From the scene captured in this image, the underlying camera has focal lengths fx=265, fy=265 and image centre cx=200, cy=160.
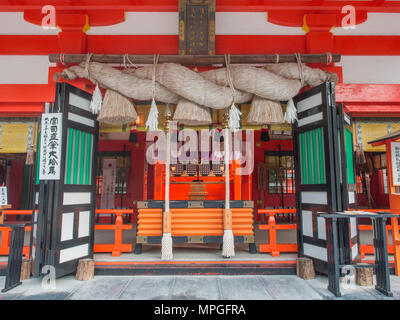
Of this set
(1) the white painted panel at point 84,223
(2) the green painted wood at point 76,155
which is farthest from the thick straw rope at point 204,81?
(1) the white painted panel at point 84,223

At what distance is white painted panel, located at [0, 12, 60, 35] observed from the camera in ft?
12.5

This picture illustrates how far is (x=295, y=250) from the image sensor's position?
399 centimetres

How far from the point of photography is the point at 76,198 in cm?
344

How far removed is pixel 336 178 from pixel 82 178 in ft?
10.6

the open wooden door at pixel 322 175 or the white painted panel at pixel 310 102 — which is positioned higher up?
the white painted panel at pixel 310 102

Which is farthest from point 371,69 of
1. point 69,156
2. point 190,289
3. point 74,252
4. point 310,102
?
point 74,252

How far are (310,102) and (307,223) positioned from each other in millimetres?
1618

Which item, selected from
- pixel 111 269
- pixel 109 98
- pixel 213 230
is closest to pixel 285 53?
pixel 109 98

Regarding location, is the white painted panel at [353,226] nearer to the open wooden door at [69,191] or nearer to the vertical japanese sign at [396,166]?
the vertical japanese sign at [396,166]

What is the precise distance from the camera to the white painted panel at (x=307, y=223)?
11.5 feet

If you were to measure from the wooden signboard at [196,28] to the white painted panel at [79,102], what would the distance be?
146cm

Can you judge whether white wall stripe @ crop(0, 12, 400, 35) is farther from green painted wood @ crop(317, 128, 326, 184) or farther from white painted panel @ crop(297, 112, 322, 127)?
green painted wood @ crop(317, 128, 326, 184)

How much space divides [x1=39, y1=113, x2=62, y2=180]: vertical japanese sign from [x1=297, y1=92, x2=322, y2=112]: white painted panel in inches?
124

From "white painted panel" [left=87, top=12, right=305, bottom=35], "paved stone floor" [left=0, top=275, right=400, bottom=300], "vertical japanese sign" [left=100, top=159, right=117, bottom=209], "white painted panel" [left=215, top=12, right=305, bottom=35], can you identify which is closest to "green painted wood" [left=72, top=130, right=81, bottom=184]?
"paved stone floor" [left=0, top=275, right=400, bottom=300]
